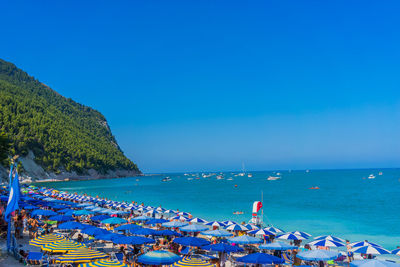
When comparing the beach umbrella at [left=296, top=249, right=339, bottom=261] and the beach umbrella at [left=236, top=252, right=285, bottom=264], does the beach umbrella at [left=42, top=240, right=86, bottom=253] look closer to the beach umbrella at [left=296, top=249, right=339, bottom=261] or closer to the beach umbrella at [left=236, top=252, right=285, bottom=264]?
the beach umbrella at [left=236, top=252, right=285, bottom=264]

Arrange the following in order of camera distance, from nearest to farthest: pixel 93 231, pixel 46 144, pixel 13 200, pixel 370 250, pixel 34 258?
pixel 34 258 < pixel 13 200 < pixel 370 250 < pixel 93 231 < pixel 46 144

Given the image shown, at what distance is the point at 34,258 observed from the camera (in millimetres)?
14320

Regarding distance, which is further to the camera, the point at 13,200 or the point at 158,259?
the point at 13,200

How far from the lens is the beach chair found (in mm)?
14383

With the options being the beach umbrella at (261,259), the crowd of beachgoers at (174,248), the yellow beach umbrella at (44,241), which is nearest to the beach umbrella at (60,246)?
the crowd of beachgoers at (174,248)

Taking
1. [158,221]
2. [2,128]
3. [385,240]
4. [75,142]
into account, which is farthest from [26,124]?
[385,240]

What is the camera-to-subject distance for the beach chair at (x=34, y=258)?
47.2 ft

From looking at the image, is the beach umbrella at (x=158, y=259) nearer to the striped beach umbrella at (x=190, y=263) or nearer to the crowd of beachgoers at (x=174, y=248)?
→ the crowd of beachgoers at (x=174, y=248)

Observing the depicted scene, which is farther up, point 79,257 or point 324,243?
point 79,257

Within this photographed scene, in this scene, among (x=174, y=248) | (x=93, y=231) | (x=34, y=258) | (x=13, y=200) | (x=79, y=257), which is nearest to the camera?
(x=79, y=257)

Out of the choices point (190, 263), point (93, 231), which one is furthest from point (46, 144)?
point (190, 263)

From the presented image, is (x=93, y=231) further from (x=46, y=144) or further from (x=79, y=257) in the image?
(x=46, y=144)

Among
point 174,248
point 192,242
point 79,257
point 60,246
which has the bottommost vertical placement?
point 174,248

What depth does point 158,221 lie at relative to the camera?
2419 centimetres
